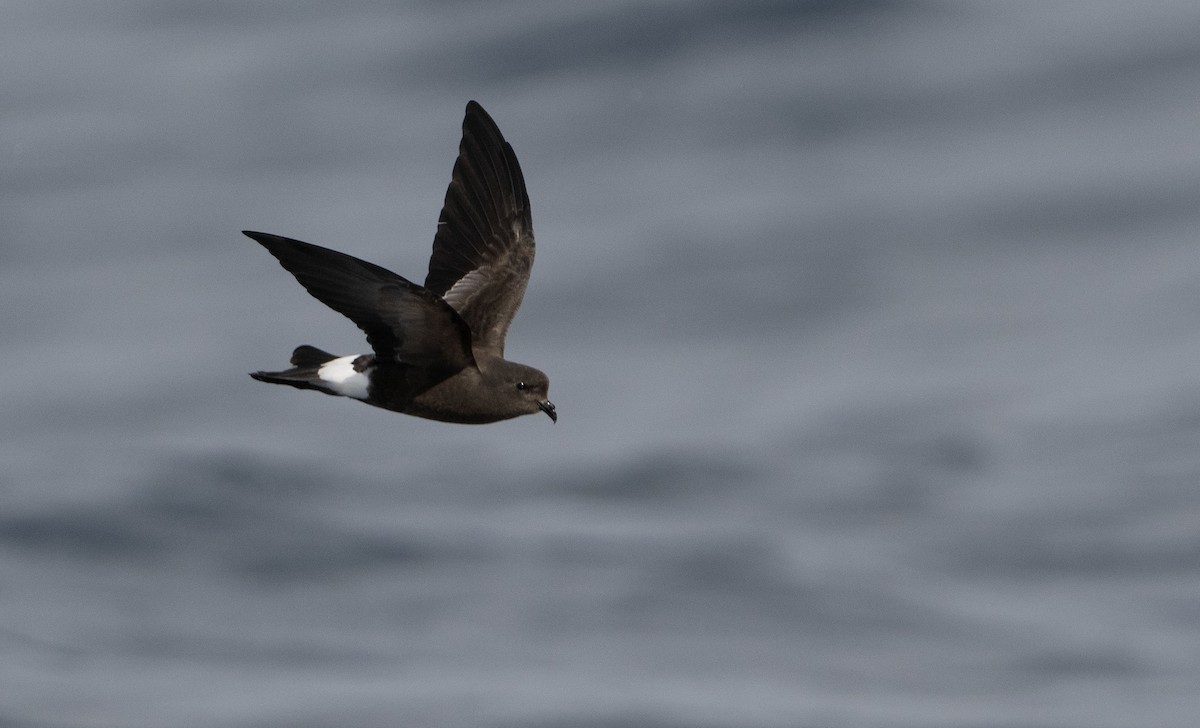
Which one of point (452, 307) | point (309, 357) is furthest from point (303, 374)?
point (452, 307)

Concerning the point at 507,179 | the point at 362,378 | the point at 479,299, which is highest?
the point at 507,179

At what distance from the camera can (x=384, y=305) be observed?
34.6ft

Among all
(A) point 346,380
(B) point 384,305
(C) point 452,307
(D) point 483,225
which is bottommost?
(A) point 346,380

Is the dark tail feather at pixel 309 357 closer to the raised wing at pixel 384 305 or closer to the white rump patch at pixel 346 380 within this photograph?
the white rump patch at pixel 346 380

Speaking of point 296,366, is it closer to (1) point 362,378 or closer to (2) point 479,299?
(1) point 362,378

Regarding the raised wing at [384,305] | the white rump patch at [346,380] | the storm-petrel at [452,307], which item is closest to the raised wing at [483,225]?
the storm-petrel at [452,307]

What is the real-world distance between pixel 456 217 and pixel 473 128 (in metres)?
0.63

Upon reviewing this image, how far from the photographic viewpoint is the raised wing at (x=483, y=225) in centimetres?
1286

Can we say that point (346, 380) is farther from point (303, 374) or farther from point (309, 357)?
point (309, 357)

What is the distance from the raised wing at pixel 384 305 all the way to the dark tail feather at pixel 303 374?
1.41 ft

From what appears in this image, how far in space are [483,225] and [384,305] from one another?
265cm

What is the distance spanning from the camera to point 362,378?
11.0m

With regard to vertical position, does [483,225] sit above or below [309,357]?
above

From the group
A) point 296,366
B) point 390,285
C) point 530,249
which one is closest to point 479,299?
point 530,249
